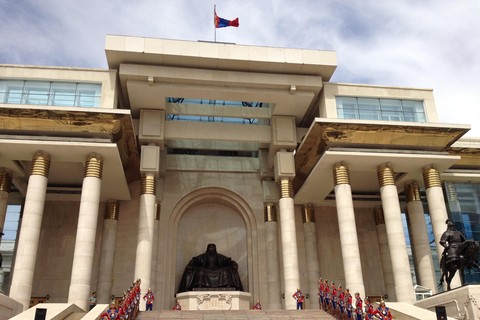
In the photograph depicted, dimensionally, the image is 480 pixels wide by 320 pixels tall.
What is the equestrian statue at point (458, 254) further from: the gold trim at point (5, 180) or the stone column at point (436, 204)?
the gold trim at point (5, 180)

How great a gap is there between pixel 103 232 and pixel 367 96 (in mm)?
15416

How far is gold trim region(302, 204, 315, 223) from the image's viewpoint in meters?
26.8

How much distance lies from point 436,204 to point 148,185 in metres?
13.6

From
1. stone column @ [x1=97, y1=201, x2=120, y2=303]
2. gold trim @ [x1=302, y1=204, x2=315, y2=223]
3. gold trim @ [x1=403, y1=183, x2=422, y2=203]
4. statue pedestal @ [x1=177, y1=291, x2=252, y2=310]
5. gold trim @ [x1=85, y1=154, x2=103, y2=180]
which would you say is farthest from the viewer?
gold trim @ [x1=302, y1=204, x2=315, y2=223]

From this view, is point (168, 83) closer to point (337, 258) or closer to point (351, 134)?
point (351, 134)

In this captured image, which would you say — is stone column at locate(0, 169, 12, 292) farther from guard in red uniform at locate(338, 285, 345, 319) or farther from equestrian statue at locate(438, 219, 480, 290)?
equestrian statue at locate(438, 219, 480, 290)

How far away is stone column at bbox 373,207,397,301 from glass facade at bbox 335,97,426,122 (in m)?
7.13

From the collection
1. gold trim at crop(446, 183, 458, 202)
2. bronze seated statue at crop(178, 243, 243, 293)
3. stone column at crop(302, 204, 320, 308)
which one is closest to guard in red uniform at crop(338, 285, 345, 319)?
bronze seated statue at crop(178, 243, 243, 293)

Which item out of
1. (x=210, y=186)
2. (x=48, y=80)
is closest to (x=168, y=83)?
(x=48, y=80)

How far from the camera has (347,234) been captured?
67.9 feet

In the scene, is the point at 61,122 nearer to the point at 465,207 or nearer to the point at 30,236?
the point at 30,236

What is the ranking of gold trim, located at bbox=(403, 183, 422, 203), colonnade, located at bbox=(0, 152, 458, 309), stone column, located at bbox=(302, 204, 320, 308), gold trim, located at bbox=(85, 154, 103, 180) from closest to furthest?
colonnade, located at bbox=(0, 152, 458, 309) → gold trim, located at bbox=(85, 154, 103, 180) → gold trim, located at bbox=(403, 183, 422, 203) → stone column, located at bbox=(302, 204, 320, 308)

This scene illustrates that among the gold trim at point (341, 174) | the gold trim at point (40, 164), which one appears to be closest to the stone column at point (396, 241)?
the gold trim at point (341, 174)

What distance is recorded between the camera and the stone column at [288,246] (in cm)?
2150
